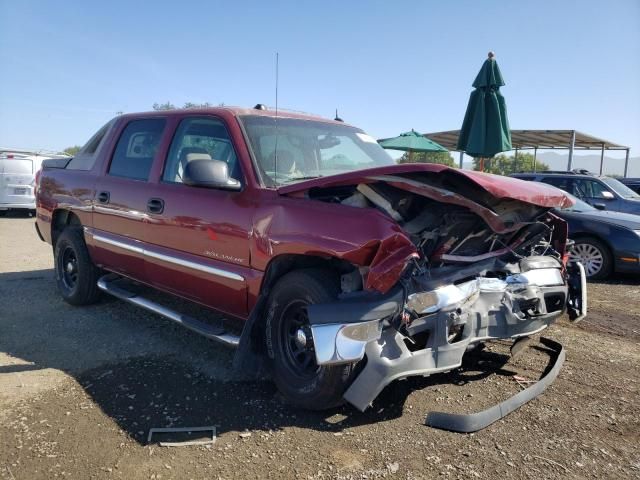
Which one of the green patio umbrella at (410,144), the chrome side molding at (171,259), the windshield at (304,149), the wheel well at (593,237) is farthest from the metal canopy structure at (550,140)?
the chrome side molding at (171,259)

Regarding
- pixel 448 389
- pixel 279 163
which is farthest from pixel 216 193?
pixel 448 389

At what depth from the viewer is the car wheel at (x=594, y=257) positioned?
721cm

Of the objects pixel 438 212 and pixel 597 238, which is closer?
pixel 438 212

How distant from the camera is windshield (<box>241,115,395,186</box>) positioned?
3.50m

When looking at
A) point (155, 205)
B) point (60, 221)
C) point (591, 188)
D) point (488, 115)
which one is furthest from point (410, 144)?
point (155, 205)

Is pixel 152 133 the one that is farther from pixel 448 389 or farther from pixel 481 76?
pixel 481 76

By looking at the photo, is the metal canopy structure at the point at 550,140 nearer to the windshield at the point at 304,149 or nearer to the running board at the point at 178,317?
the windshield at the point at 304,149

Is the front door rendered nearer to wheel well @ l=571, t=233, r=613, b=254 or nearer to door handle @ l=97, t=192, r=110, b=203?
door handle @ l=97, t=192, r=110, b=203

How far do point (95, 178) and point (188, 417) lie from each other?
114 inches

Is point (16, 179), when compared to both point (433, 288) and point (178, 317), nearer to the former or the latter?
point (178, 317)

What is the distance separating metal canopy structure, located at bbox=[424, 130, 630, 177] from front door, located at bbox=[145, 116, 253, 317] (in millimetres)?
12992

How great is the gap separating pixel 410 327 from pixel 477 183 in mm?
839

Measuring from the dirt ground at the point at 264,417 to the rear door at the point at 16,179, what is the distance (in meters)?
9.78

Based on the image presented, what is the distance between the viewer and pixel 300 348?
9.95 ft
